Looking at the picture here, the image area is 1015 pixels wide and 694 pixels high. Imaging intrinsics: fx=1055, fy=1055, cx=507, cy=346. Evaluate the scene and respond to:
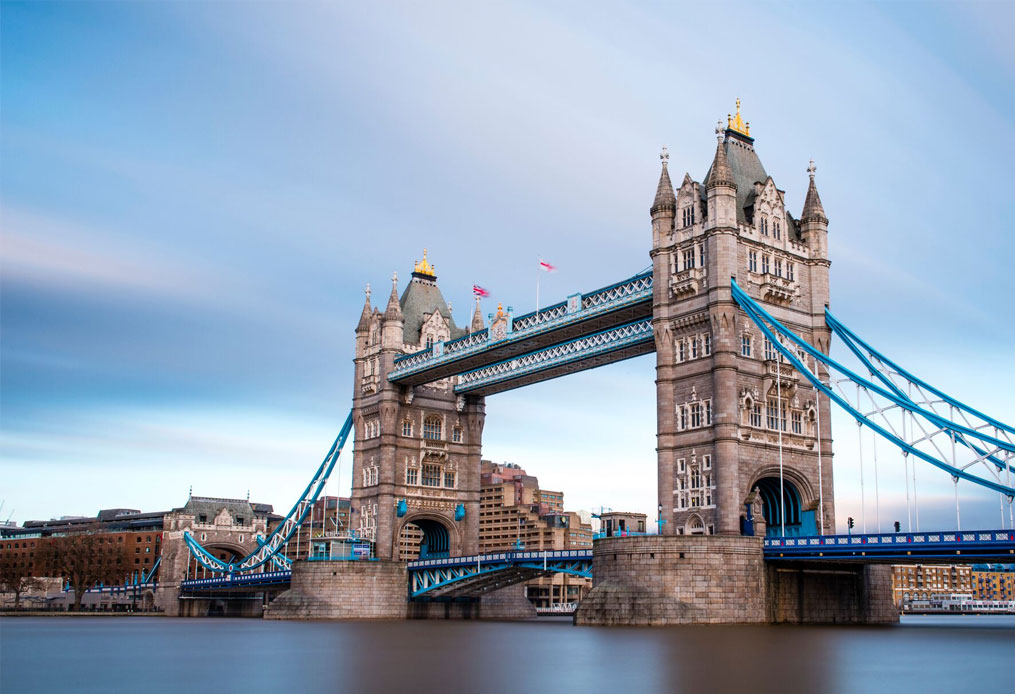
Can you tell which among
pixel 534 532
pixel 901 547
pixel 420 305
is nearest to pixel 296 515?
pixel 420 305

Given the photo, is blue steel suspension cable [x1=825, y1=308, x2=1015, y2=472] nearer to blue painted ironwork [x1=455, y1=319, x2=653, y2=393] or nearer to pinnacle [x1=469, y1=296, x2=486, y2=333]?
blue painted ironwork [x1=455, y1=319, x2=653, y2=393]

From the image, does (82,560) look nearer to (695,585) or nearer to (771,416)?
(771,416)

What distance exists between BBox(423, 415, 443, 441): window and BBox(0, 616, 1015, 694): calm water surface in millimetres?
36322

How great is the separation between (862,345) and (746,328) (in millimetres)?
6241

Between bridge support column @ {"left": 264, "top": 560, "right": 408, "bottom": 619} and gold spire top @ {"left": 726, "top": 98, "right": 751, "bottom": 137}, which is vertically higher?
gold spire top @ {"left": 726, "top": 98, "right": 751, "bottom": 137}

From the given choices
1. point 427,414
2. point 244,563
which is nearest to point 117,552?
point 244,563

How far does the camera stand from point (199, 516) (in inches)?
4756

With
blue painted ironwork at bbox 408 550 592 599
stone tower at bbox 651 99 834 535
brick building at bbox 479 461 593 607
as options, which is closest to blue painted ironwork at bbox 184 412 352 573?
blue painted ironwork at bbox 408 550 592 599

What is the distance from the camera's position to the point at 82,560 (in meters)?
113

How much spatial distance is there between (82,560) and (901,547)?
9207 cm

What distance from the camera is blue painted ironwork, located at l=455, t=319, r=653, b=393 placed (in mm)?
66000

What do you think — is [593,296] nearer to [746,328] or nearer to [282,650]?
[746,328]

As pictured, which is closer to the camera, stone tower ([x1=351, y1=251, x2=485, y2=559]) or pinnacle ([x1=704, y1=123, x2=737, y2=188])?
pinnacle ([x1=704, y1=123, x2=737, y2=188])

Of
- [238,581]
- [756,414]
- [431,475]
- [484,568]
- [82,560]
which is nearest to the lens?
[756,414]
